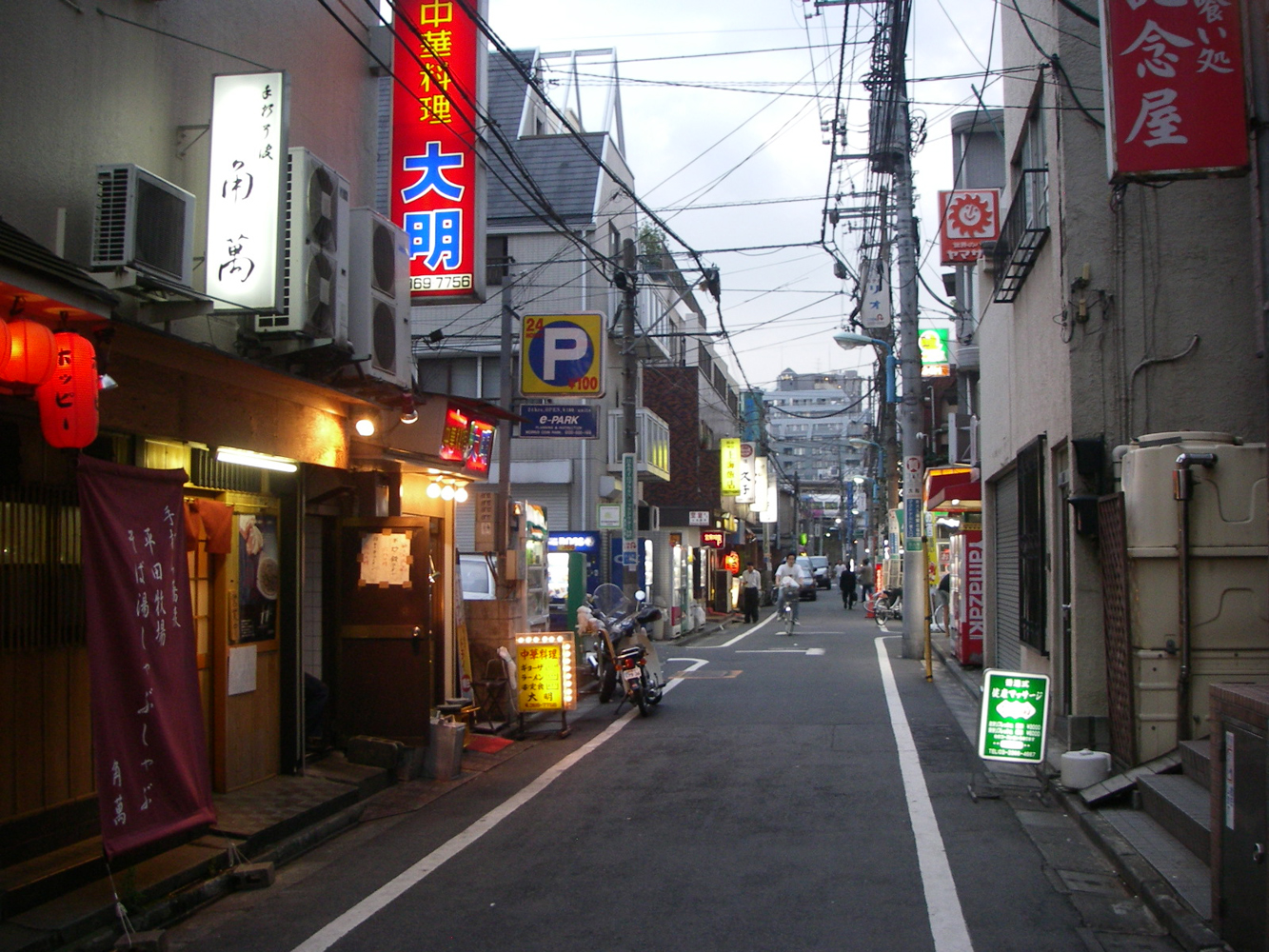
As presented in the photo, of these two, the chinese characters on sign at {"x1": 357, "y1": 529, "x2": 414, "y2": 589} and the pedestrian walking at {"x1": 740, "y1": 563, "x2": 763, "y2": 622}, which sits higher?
the chinese characters on sign at {"x1": 357, "y1": 529, "x2": 414, "y2": 589}

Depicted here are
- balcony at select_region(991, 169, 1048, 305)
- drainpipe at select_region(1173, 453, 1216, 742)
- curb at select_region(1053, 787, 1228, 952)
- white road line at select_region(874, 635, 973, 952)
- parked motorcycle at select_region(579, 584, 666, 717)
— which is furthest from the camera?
parked motorcycle at select_region(579, 584, 666, 717)

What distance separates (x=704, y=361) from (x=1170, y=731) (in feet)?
120

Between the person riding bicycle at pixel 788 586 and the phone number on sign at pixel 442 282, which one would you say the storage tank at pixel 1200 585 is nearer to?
the phone number on sign at pixel 442 282

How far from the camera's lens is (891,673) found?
61.7 feet

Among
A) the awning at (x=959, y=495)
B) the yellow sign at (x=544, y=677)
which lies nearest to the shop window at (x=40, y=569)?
the yellow sign at (x=544, y=677)

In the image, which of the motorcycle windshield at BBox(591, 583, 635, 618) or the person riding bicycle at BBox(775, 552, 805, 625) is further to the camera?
the person riding bicycle at BBox(775, 552, 805, 625)

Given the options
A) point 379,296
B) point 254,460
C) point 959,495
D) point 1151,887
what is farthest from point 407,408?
point 959,495

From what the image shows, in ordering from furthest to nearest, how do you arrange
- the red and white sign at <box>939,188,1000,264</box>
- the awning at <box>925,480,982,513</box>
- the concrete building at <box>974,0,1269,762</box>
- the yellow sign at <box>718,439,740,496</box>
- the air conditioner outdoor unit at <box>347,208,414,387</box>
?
the yellow sign at <box>718,439,740,496</box>, the awning at <box>925,480,982,513</box>, the red and white sign at <box>939,188,1000,264</box>, the air conditioner outdoor unit at <box>347,208,414,387</box>, the concrete building at <box>974,0,1269,762</box>

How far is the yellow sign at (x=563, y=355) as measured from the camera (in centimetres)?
1705

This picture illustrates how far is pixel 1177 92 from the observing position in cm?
824

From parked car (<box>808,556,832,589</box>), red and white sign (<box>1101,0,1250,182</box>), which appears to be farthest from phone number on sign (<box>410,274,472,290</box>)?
parked car (<box>808,556,832,589</box>)

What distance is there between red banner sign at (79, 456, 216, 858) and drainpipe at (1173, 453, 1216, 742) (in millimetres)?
7205

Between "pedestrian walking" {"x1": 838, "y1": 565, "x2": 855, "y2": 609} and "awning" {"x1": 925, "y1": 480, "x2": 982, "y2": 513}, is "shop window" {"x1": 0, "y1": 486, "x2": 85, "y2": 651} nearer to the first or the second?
"awning" {"x1": 925, "y1": 480, "x2": 982, "y2": 513}

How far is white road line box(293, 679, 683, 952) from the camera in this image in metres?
6.20
